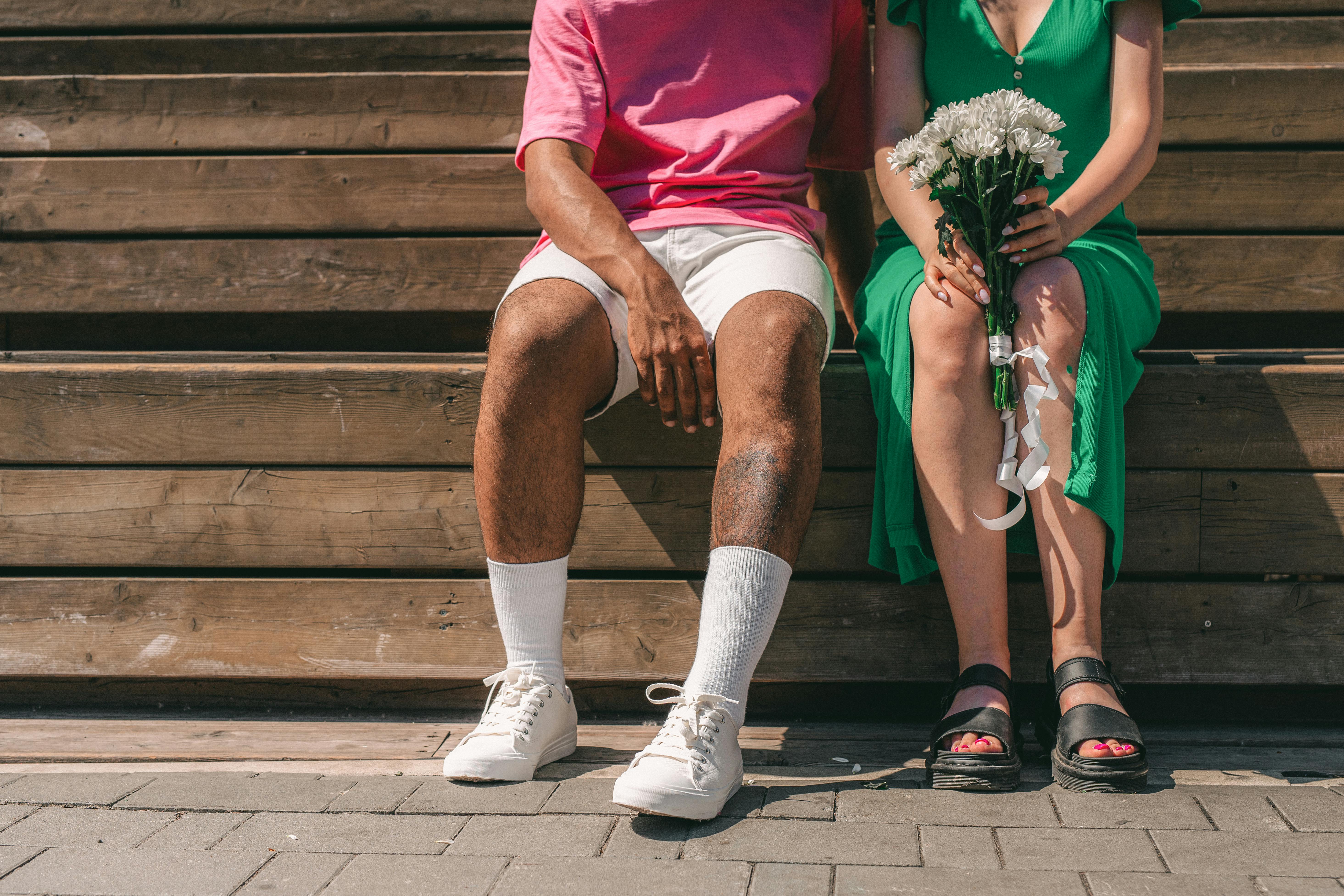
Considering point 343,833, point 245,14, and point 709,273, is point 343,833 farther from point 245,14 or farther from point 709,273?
point 245,14

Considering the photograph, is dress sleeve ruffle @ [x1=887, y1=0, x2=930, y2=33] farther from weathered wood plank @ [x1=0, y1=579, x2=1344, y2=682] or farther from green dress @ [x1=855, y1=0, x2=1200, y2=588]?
weathered wood plank @ [x1=0, y1=579, x2=1344, y2=682]

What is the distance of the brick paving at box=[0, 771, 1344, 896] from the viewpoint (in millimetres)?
1245

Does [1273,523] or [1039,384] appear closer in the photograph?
[1039,384]

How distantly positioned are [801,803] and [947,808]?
8.1 inches

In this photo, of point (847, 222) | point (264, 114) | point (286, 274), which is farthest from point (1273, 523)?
point (264, 114)

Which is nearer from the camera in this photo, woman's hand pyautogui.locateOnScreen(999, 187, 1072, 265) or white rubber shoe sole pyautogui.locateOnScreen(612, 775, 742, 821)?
white rubber shoe sole pyautogui.locateOnScreen(612, 775, 742, 821)

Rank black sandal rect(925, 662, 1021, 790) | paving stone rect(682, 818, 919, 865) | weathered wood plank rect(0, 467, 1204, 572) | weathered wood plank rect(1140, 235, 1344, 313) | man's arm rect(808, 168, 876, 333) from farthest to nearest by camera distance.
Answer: weathered wood plank rect(1140, 235, 1344, 313) < man's arm rect(808, 168, 876, 333) < weathered wood plank rect(0, 467, 1204, 572) < black sandal rect(925, 662, 1021, 790) < paving stone rect(682, 818, 919, 865)

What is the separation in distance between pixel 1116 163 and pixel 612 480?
1.03 metres

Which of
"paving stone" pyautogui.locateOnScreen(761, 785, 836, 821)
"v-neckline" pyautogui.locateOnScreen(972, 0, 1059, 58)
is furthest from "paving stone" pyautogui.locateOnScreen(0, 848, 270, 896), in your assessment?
"v-neckline" pyautogui.locateOnScreen(972, 0, 1059, 58)

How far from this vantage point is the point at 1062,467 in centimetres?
163

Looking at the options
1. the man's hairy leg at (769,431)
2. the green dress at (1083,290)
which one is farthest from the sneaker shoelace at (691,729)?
the green dress at (1083,290)

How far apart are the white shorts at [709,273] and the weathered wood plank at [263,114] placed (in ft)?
3.05

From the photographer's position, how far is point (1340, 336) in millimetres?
2434

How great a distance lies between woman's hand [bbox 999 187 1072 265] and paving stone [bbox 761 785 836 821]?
0.87 metres
